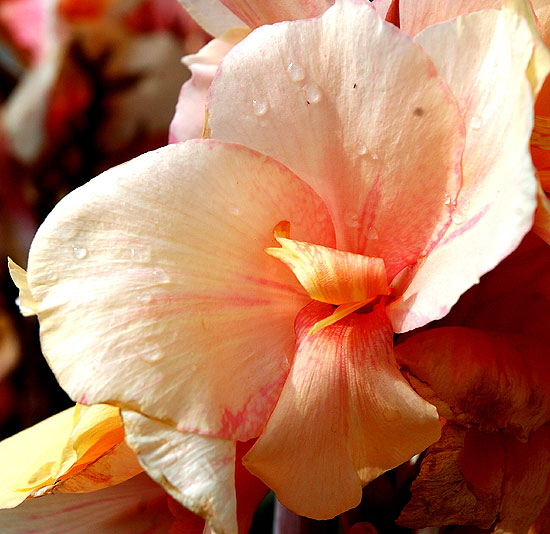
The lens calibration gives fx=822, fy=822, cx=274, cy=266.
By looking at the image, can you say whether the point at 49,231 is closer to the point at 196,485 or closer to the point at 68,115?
the point at 196,485

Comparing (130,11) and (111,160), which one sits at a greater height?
(130,11)

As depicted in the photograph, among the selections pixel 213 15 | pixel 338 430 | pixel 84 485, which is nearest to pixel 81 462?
pixel 84 485

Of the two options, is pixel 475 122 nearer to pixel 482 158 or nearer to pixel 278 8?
pixel 482 158

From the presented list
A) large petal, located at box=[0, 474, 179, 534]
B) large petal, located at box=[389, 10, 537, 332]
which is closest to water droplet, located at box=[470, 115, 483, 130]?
large petal, located at box=[389, 10, 537, 332]

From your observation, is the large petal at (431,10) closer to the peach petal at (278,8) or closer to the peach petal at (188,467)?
the peach petal at (278,8)

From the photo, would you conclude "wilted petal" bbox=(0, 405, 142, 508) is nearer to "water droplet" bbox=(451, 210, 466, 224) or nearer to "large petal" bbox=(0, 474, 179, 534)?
"large petal" bbox=(0, 474, 179, 534)

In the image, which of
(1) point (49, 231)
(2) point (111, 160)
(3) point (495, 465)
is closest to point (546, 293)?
(3) point (495, 465)
